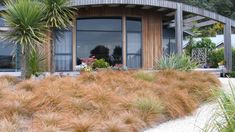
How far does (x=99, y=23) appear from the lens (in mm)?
15586

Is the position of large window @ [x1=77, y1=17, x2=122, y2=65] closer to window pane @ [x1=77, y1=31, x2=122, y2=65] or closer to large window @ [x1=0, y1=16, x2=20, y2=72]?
window pane @ [x1=77, y1=31, x2=122, y2=65]

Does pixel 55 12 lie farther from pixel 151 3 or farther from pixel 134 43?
pixel 134 43

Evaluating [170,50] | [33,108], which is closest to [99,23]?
[170,50]

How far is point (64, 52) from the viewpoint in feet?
49.2

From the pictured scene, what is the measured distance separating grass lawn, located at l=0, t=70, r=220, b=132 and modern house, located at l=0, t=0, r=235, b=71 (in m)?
6.62

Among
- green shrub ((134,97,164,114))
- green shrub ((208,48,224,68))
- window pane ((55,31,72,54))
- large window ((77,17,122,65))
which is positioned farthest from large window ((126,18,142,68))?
green shrub ((134,97,164,114))

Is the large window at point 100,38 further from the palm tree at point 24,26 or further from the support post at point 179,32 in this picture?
the palm tree at point 24,26

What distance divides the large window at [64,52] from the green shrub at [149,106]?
29.1 feet

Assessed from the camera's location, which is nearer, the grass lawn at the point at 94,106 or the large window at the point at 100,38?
the grass lawn at the point at 94,106

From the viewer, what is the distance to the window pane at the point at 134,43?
15.7 m

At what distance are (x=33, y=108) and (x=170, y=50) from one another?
12171 millimetres

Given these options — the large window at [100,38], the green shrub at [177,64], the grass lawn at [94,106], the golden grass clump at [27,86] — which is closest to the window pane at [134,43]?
the large window at [100,38]

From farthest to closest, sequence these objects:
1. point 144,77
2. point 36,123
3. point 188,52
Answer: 1. point 188,52
2. point 144,77
3. point 36,123

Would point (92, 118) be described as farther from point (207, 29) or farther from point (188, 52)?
point (207, 29)
